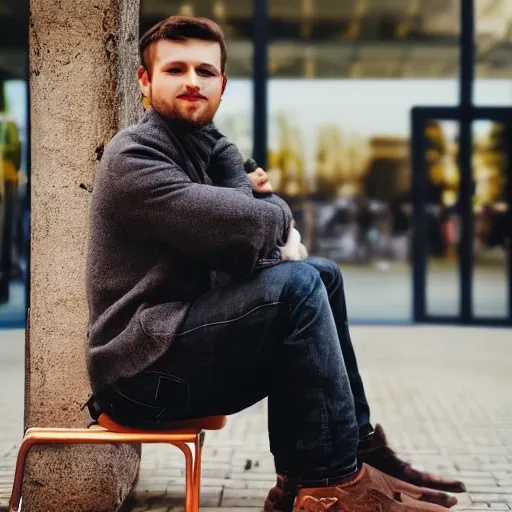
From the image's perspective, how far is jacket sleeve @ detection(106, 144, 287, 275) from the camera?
2.17 m

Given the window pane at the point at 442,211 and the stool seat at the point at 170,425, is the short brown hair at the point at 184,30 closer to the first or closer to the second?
the stool seat at the point at 170,425

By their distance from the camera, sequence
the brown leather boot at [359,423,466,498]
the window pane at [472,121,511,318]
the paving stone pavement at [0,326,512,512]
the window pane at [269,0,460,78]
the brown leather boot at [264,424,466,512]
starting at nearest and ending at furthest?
the brown leather boot at [264,424,466,512], the brown leather boot at [359,423,466,498], the paving stone pavement at [0,326,512,512], the window pane at [472,121,511,318], the window pane at [269,0,460,78]

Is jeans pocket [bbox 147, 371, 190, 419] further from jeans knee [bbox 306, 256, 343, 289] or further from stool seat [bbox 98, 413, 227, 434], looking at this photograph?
jeans knee [bbox 306, 256, 343, 289]

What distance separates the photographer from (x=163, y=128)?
233 cm

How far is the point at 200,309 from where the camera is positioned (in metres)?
2.21

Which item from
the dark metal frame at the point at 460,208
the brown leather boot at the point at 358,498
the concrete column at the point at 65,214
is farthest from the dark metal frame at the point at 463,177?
the brown leather boot at the point at 358,498

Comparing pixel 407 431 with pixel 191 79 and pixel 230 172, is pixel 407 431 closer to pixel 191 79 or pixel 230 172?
pixel 230 172

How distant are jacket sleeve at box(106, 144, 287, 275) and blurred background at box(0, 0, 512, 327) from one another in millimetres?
6660

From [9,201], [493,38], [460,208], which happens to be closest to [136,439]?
[460,208]

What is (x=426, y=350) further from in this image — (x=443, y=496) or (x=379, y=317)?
(x=443, y=496)

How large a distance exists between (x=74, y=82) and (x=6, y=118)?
7120 millimetres

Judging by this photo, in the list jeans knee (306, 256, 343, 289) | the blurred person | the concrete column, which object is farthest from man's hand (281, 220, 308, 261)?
the blurred person

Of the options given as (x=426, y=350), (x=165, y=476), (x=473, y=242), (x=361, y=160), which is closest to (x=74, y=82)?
(x=165, y=476)

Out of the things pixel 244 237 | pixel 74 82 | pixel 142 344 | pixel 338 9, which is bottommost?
pixel 142 344
